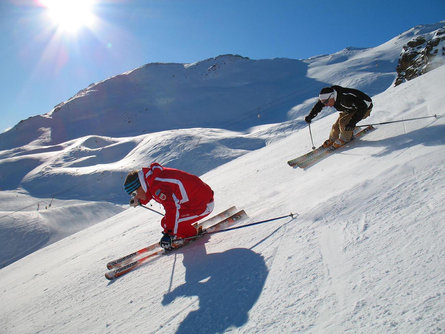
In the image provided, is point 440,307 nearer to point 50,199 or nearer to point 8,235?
point 8,235

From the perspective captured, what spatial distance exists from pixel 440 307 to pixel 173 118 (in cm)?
3587

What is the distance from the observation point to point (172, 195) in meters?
3.56

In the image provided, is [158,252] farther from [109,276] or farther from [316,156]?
[316,156]

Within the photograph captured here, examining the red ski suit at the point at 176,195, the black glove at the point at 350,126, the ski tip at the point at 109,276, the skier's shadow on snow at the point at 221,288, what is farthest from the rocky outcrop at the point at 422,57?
the ski tip at the point at 109,276

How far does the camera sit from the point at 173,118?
118 ft

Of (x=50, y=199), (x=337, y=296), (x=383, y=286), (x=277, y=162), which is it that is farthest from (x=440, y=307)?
(x=50, y=199)

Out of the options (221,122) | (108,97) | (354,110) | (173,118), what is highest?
(108,97)

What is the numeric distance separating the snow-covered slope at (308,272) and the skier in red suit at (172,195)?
0.30 m

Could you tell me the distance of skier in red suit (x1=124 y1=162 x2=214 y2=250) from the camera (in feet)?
11.5

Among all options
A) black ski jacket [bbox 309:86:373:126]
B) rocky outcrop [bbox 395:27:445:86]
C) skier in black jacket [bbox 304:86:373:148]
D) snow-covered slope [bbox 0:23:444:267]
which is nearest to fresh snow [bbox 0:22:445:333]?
skier in black jacket [bbox 304:86:373:148]

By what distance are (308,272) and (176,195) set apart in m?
1.96

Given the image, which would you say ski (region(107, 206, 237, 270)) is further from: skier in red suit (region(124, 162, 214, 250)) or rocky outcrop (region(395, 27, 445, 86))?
rocky outcrop (region(395, 27, 445, 86))

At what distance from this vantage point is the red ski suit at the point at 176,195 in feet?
11.5

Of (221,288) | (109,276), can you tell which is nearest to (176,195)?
(109,276)
